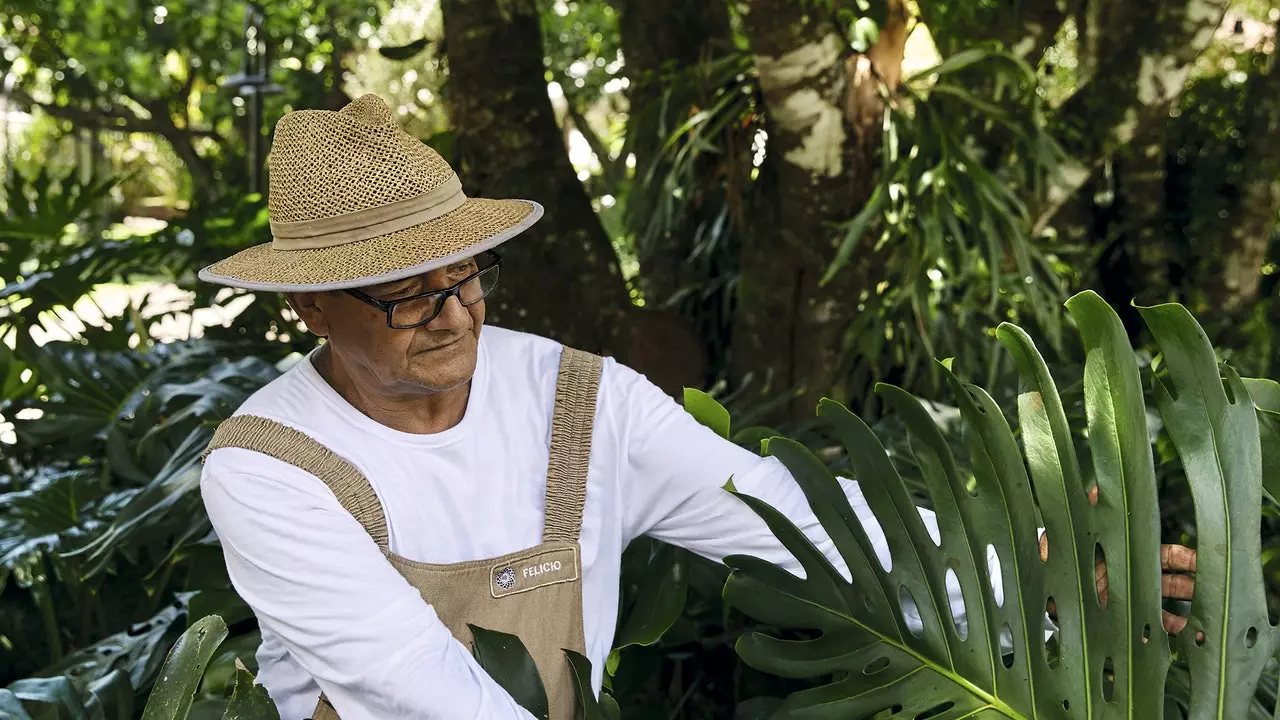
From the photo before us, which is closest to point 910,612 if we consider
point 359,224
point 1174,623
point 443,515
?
point 1174,623

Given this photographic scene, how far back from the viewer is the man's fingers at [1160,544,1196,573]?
4.06 feet

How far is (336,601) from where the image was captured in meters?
1.22

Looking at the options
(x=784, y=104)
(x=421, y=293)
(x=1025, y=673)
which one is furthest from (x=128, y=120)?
(x=1025, y=673)

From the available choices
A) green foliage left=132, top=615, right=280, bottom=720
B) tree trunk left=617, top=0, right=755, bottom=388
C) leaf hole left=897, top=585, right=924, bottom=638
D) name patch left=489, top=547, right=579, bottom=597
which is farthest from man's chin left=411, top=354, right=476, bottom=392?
tree trunk left=617, top=0, right=755, bottom=388

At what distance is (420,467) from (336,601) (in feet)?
0.67

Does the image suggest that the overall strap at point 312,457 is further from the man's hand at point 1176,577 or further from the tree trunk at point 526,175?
the tree trunk at point 526,175

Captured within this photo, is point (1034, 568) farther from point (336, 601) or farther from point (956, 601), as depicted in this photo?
point (336, 601)

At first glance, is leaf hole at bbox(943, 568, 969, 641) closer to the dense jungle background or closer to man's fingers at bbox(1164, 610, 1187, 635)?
man's fingers at bbox(1164, 610, 1187, 635)

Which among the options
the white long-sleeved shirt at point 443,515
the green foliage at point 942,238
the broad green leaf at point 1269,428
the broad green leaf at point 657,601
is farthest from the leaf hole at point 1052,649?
→ the green foliage at point 942,238

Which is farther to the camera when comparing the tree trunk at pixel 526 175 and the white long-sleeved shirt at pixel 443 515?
the tree trunk at pixel 526 175

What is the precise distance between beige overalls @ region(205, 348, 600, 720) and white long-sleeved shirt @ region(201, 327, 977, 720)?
0.02 m

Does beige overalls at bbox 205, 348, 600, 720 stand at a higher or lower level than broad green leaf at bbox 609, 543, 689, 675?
higher

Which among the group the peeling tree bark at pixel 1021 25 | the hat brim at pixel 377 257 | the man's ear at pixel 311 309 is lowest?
the man's ear at pixel 311 309

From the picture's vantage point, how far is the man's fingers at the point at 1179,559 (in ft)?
4.06
